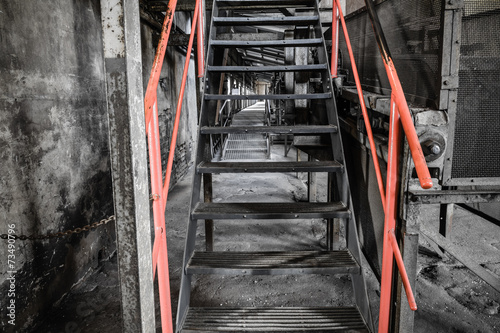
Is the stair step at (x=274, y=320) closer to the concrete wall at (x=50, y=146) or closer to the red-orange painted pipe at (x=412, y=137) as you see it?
the red-orange painted pipe at (x=412, y=137)

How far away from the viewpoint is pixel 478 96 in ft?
6.93

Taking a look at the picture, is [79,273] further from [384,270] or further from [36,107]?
[384,270]

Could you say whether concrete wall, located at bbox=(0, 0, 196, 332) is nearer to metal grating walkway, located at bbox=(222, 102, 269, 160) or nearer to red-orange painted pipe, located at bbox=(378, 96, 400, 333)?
red-orange painted pipe, located at bbox=(378, 96, 400, 333)

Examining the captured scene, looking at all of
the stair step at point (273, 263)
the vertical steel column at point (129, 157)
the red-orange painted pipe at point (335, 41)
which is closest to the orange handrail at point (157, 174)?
the vertical steel column at point (129, 157)

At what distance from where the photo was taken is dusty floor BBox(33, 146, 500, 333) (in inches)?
118

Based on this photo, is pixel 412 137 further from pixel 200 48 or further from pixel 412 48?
pixel 200 48

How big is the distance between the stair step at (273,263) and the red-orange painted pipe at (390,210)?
9.1 inches

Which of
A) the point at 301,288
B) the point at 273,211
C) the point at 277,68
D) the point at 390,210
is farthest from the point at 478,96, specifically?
the point at 301,288

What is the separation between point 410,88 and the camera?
2533mm

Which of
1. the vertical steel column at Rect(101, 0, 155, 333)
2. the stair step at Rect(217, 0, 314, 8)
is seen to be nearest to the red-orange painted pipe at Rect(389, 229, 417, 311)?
the vertical steel column at Rect(101, 0, 155, 333)

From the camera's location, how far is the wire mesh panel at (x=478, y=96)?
2.07 metres

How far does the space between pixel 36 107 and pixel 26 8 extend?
0.78m

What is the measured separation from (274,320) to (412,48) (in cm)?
213

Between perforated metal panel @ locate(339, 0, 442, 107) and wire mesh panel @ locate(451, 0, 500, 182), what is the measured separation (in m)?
0.17
